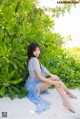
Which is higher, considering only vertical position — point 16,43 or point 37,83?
point 16,43

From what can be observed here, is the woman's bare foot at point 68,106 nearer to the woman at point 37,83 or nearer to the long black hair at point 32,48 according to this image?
the woman at point 37,83

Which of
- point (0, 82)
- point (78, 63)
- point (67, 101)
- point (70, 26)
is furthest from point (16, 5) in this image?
point (70, 26)

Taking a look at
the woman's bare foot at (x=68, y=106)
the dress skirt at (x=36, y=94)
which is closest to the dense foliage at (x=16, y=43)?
the dress skirt at (x=36, y=94)

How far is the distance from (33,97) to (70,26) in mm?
6447

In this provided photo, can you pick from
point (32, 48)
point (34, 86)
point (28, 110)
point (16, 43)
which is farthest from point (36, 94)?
point (16, 43)

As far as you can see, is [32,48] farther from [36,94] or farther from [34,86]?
[36,94]

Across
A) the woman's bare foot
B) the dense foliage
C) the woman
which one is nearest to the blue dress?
the woman

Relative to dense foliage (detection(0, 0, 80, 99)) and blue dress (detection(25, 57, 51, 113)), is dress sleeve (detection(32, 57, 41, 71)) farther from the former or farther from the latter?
dense foliage (detection(0, 0, 80, 99))

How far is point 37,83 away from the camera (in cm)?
587

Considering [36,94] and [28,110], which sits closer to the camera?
[28,110]

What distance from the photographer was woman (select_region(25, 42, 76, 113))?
5.71m

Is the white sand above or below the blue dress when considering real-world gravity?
below

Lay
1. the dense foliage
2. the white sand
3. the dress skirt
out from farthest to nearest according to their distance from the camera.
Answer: the dense foliage
the dress skirt
the white sand

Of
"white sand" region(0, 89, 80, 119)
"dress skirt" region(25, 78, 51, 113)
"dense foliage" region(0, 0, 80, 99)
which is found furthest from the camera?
"dense foliage" region(0, 0, 80, 99)
